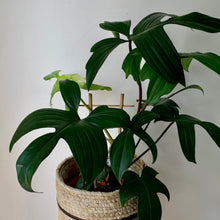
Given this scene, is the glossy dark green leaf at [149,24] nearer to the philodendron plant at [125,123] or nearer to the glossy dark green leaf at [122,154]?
the philodendron plant at [125,123]

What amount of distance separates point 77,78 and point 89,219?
518 millimetres

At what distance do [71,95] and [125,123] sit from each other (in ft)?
0.61

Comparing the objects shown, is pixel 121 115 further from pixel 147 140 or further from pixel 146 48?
pixel 146 48

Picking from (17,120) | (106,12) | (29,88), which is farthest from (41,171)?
(106,12)

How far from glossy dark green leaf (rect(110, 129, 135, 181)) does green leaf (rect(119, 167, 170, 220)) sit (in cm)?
17

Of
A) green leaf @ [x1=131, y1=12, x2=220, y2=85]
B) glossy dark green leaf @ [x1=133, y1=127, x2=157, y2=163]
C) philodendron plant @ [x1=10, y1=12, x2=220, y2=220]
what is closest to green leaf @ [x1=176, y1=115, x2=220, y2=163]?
philodendron plant @ [x1=10, y1=12, x2=220, y2=220]

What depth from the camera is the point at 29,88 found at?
1.27m

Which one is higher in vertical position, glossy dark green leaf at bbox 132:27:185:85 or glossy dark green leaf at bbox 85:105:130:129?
glossy dark green leaf at bbox 132:27:185:85

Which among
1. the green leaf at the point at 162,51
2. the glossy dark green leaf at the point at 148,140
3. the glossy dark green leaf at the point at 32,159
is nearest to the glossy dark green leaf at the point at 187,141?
the glossy dark green leaf at the point at 148,140

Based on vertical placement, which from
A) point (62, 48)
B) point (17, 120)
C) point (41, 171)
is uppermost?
point (62, 48)

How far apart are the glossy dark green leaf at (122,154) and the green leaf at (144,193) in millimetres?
169

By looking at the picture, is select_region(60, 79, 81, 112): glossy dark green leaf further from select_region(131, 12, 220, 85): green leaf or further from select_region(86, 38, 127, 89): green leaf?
select_region(131, 12, 220, 85): green leaf

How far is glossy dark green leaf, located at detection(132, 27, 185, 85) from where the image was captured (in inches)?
21.1

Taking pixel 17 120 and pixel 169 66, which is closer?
pixel 169 66
